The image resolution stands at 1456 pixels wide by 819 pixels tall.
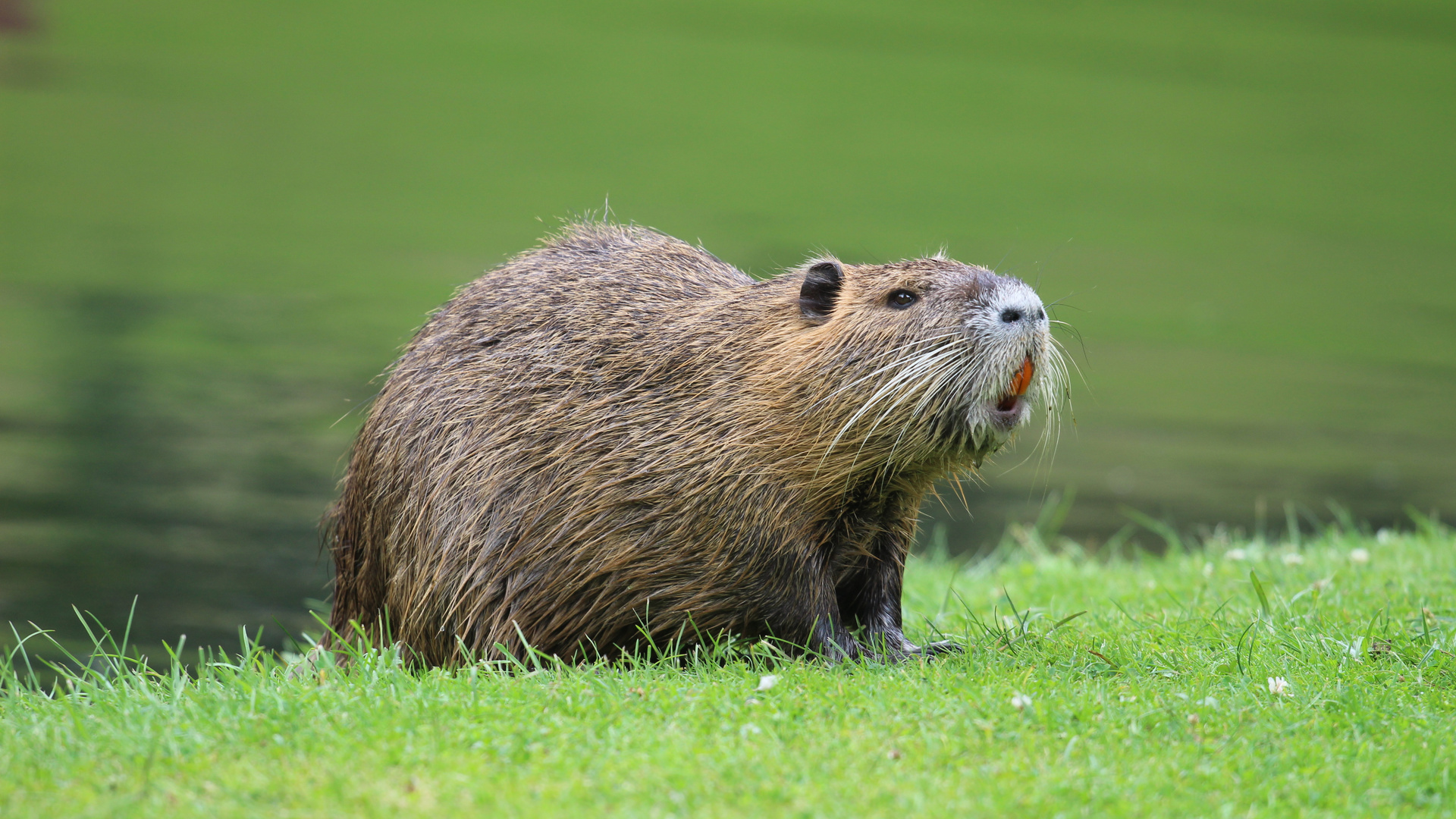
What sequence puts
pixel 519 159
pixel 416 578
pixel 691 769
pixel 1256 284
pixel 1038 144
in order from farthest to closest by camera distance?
pixel 1038 144 < pixel 519 159 < pixel 1256 284 < pixel 416 578 < pixel 691 769

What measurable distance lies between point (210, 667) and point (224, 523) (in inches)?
201

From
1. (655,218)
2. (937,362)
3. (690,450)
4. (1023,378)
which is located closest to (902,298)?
(937,362)

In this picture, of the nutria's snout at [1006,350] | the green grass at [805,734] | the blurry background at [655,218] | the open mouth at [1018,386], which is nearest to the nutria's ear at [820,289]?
the nutria's snout at [1006,350]

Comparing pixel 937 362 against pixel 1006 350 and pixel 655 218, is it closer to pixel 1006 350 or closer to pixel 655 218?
pixel 1006 350

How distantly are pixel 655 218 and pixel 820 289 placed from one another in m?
14.7

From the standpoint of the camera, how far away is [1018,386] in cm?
416

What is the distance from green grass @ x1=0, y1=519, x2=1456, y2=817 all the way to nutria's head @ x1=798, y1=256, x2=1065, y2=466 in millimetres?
612

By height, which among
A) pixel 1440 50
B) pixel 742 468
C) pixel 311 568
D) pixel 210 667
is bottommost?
pixel 311 568

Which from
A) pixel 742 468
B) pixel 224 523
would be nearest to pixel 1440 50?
pixel 224 523

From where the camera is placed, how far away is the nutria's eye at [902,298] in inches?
168

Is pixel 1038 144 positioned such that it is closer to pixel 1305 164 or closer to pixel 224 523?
pixel 1305 164

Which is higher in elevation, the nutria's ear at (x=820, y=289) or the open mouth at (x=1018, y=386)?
the nutria's ear at (x=820, y=289)

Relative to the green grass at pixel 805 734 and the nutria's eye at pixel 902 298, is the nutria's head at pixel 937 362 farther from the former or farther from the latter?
the green grass at pixel 805 734

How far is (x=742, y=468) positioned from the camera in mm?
4297
